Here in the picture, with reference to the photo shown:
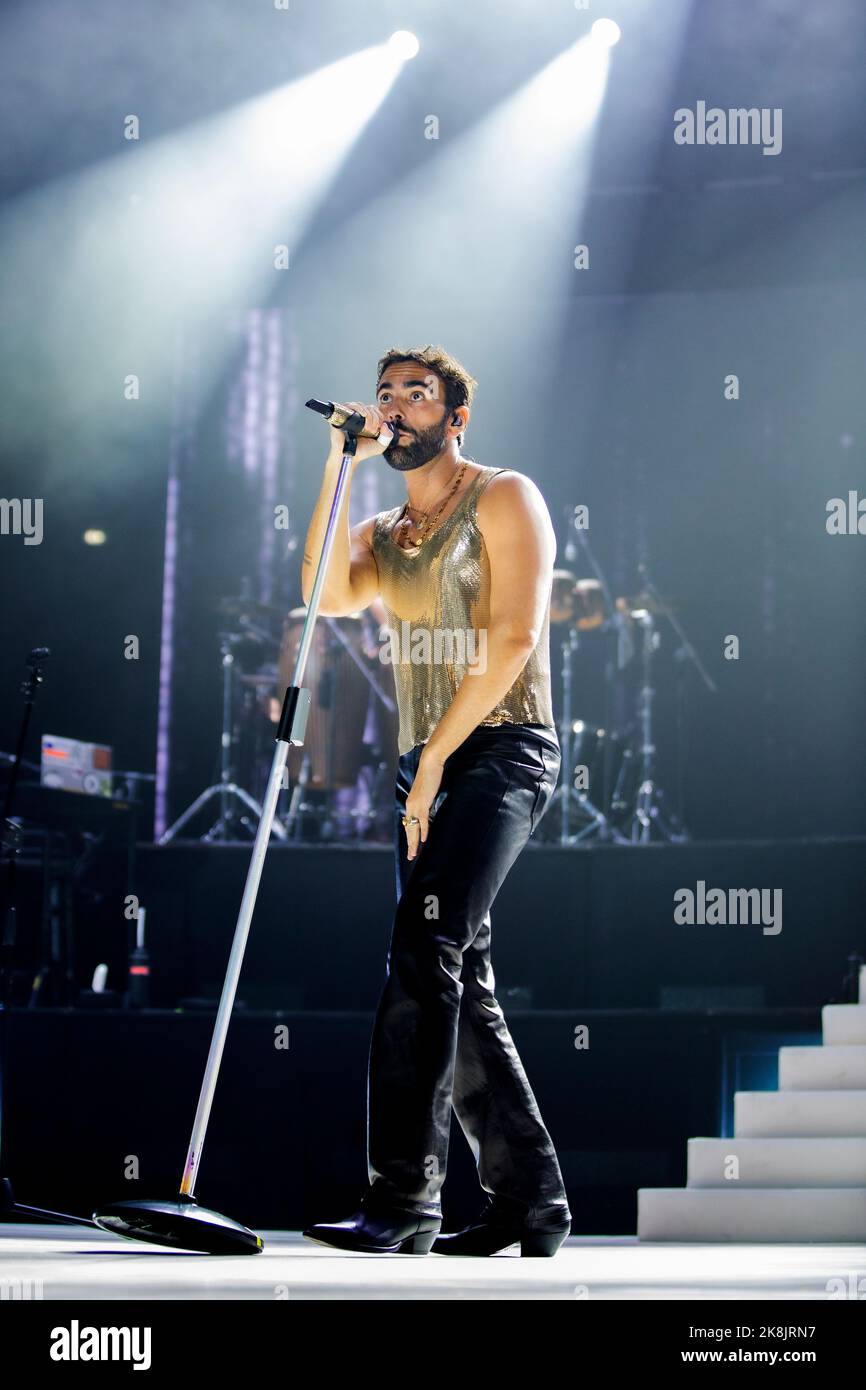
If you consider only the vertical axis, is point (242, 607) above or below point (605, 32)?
below

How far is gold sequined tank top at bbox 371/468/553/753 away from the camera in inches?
105

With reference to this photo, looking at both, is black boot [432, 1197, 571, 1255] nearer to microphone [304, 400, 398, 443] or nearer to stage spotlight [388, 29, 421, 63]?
microphone [304, 400, 398, 443]

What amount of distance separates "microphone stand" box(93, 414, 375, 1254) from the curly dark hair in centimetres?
20

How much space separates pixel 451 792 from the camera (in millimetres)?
2594

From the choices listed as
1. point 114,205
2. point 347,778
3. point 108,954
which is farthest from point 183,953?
point 114,205

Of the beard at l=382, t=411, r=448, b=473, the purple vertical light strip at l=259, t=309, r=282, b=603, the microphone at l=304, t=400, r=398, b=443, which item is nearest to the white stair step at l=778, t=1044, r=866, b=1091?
the beard at l=382, t=411, r=448, b=473

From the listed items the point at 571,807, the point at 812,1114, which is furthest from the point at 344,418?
the point at 571,807

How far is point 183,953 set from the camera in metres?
7.02

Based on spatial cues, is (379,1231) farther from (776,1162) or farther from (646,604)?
(646,604)

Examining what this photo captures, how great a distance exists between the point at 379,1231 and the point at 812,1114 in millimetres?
2358

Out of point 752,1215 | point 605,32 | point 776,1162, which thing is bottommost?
point 752,1215

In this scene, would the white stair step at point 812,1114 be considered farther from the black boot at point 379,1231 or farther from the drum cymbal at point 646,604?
the drum cymbal at point 646,604

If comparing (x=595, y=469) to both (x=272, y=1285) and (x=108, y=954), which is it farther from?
(x=272, y=1285)
